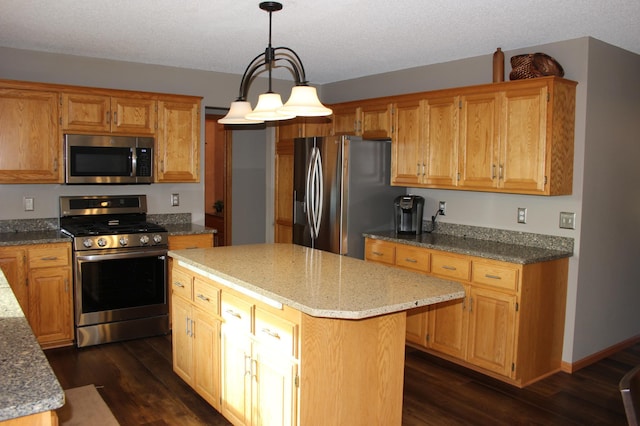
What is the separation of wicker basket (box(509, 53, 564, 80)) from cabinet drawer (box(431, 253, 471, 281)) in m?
1.39

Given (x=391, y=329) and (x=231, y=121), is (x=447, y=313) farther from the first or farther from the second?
(x=231, y=121)

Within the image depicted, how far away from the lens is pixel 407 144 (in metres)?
4.68

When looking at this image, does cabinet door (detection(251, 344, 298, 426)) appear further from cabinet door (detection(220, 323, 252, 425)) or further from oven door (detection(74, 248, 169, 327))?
oven door (detection(74, 248, 169, 327))

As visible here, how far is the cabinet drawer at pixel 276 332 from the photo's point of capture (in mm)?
2412

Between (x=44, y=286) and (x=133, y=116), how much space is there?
5.15 feet

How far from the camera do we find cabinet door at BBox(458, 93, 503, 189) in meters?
4.00

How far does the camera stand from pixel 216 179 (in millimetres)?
7730

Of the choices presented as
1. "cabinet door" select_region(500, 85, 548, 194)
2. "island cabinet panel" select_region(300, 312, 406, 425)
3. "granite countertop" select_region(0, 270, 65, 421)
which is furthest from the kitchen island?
"cabinet door" select_region(500, 85, 548, 194)

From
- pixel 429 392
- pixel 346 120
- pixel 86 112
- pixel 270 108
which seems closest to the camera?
pixel 270 108

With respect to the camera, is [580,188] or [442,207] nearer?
[580,188]

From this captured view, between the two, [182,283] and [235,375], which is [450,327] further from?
[182,283]

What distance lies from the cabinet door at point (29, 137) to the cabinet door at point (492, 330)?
3.43m

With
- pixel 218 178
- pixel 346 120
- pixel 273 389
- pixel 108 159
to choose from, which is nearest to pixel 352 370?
pixel 273 389

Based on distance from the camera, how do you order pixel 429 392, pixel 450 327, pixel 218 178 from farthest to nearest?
pixel 218 178 < pixel 450 327 < pixel 429 392
